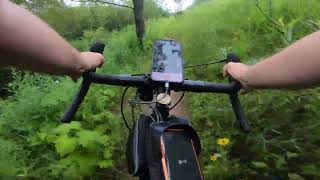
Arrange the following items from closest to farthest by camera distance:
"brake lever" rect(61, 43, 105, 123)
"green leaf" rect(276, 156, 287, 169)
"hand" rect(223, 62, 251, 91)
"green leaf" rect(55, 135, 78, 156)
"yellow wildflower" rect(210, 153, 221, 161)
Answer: "hand" rect(223, 62, 251, 91) → "brake lever" rect(61, 43, 105, 123) → "green leaf" rect(276, 156, 287, 169) → "yellow wildflower" rect(210, 153, 221, 161) → "green leaf" rect(55, 135, 78, 156)

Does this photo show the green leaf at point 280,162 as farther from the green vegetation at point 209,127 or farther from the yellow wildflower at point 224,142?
the yellow wildflower at point 224,142

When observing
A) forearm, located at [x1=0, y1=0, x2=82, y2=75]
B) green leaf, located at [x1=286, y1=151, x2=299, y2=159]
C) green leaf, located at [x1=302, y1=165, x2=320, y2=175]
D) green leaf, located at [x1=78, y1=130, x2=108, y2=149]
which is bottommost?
green leaf, located at [x1=302, y1=165, x2=320, y2=175]

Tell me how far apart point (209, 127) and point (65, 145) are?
59.2 inches

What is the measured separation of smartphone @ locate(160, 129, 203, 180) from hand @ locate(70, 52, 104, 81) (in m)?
0.43

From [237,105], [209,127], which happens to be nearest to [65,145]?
[209,127]

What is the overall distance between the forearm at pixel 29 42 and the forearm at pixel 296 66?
2.42 ft

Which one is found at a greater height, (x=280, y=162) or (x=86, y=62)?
(x=86, y=62)

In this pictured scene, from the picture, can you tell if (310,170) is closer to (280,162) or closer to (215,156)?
(280,162)

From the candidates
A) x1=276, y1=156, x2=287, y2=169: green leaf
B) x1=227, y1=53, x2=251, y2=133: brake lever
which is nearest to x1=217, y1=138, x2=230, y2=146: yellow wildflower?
x1=276, y1=156, x2=287, y2=169: green leaf

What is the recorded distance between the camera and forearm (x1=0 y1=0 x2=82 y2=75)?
1.07 meters

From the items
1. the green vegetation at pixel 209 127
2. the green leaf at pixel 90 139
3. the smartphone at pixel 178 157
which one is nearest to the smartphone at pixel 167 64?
the smartphone at pixel 178 157

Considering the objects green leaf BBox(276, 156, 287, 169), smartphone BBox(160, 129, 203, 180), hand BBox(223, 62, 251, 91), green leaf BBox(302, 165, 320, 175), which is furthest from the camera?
green leaf BBox(276, 156, 287, 169)

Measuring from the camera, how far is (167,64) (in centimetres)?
200

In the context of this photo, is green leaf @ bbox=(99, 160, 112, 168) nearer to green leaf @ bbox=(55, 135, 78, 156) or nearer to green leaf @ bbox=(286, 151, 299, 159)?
green leaf @ bbox=(55, 135, 78, 156)
